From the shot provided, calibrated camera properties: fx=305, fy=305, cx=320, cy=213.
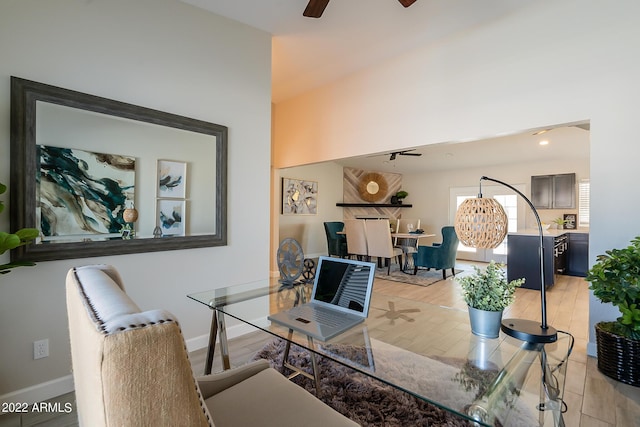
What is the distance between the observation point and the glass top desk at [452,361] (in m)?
0.99

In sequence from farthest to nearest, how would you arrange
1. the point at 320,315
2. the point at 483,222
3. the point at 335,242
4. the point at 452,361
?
the point at 335,242 → the point at 483,222 → the point at 320,315 → the point at 452,361

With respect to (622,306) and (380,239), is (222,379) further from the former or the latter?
(380,239)

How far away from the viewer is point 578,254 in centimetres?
550

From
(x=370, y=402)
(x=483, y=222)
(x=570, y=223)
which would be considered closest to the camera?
(x=483, y=222)

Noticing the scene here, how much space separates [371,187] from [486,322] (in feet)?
23.6

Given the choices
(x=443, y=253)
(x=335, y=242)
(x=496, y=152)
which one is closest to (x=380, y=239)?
(x=443, y=253)

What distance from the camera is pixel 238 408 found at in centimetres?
111

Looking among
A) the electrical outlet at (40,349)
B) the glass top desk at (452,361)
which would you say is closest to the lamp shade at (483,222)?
the glass top desk at (452,361)

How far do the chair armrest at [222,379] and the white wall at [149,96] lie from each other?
1.38 meters

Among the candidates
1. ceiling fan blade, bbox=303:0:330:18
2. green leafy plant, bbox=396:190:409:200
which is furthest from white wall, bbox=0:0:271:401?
green leafy plant, bbox=396:190:409:200

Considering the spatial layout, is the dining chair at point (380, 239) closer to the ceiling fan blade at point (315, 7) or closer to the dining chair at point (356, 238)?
the dining chair at point (356, 238)

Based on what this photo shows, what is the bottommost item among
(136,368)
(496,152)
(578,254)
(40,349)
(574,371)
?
(574,371)

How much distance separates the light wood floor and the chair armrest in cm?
108

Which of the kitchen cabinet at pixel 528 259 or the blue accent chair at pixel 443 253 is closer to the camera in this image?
the kitchen cabinet at pixel 528 259
